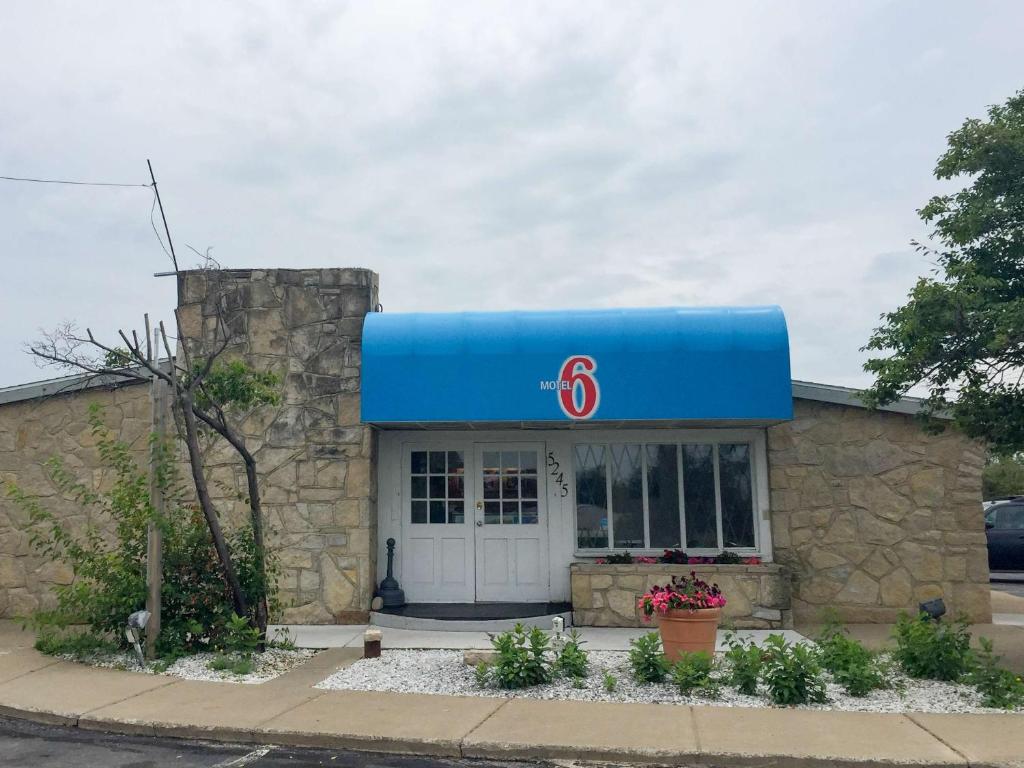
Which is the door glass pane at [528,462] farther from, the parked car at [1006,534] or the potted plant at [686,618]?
the parked car at [1006,534]

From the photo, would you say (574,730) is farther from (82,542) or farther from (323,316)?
(82,542)

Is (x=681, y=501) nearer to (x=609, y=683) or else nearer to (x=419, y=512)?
(x=419, y=512)

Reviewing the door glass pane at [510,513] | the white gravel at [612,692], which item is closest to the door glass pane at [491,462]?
the door glass pane at [510,513]

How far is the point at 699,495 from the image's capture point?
36.1ft

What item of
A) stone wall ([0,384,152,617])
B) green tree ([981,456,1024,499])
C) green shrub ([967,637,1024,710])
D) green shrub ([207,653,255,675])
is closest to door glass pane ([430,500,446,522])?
green shrub ([207,653,255,675])

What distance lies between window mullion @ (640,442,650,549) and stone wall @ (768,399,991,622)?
5.16ft

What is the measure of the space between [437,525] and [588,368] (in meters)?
3.03

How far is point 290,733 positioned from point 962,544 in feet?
27.8

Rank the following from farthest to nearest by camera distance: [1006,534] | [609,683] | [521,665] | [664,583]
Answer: [1006,534] < [664,583] < [521,665] < [609,683]

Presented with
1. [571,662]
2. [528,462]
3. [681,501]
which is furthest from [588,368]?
[571,662]

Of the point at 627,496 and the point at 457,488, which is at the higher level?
the point at 457,488

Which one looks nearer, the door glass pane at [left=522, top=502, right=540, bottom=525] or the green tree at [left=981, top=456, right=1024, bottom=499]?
the door glass pane at [left=522, top=502, right=540, bottom=525]

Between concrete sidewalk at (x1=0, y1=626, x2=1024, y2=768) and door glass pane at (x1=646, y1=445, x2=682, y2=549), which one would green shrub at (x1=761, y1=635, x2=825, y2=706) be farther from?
door glass pane at (x1=646, y1=445, x2=682, y2=549)

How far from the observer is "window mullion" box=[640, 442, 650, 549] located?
10977 millimetres
